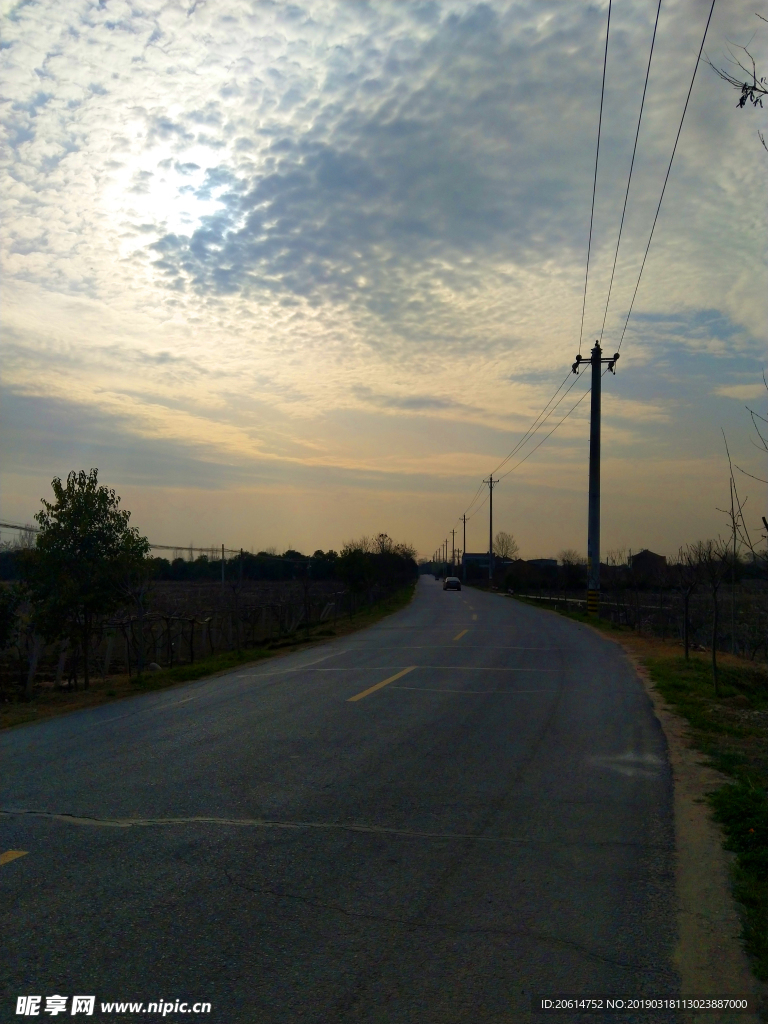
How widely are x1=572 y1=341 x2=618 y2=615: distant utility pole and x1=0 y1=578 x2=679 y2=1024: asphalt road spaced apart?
79.1 feet

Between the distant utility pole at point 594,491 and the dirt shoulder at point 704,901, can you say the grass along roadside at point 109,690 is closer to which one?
the dirt shoulder at point 704,901

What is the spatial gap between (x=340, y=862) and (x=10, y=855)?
85.5 inches

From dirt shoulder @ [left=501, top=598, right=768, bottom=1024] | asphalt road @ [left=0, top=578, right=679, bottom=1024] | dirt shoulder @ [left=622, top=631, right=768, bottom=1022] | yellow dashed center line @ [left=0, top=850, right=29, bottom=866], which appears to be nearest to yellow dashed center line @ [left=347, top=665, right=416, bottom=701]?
asphalt road @ [left=0, top=578, right=679, bottom=1024]

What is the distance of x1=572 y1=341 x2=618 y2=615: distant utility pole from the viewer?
34.1 metres

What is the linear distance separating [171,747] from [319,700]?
131 inches

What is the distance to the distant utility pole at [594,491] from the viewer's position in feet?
112

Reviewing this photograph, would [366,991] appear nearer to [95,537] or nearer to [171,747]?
[171,747]

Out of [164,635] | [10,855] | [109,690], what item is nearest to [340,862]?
[10,855]

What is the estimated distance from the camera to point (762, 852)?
546cm

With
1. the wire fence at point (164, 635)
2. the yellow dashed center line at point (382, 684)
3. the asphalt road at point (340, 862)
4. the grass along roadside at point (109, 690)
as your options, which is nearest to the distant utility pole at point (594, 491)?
the wire fence at point (164, 635)

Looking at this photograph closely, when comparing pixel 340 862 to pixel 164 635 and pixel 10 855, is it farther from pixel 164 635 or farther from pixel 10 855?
pixel 164 635

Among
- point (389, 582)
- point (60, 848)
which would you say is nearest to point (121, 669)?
point (60, 848)

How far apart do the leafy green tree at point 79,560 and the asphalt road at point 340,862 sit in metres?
5.61

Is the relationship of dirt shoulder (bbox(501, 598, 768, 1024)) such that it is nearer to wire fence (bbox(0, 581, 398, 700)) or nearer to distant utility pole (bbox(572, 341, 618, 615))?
wire fence (bbox(0, 581, 398, 700))
